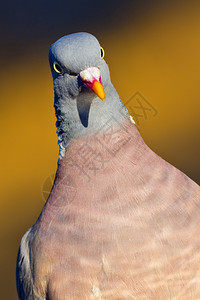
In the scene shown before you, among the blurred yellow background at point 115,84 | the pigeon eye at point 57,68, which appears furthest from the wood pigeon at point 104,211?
the blurred yellow background at point 115,84

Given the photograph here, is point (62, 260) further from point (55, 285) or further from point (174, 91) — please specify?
point (174, 91)

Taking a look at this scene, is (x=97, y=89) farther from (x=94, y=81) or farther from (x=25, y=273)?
(x=25, y=273)

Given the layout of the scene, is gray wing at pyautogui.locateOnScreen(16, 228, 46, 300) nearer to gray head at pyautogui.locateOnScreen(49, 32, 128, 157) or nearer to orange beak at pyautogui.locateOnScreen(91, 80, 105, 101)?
gray head at pyautogui.locateOnScreen(49, 32, 128, 157)

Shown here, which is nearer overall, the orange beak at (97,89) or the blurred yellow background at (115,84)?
the orange beak at (97,89)

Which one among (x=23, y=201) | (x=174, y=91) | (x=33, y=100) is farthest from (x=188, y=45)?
(x=23, y=201)

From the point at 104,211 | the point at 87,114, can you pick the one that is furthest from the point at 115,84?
the point at 104,211

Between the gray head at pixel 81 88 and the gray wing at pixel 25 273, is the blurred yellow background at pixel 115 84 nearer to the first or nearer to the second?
the gray wing at pixel 25 273

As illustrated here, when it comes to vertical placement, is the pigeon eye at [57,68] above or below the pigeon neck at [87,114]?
above
